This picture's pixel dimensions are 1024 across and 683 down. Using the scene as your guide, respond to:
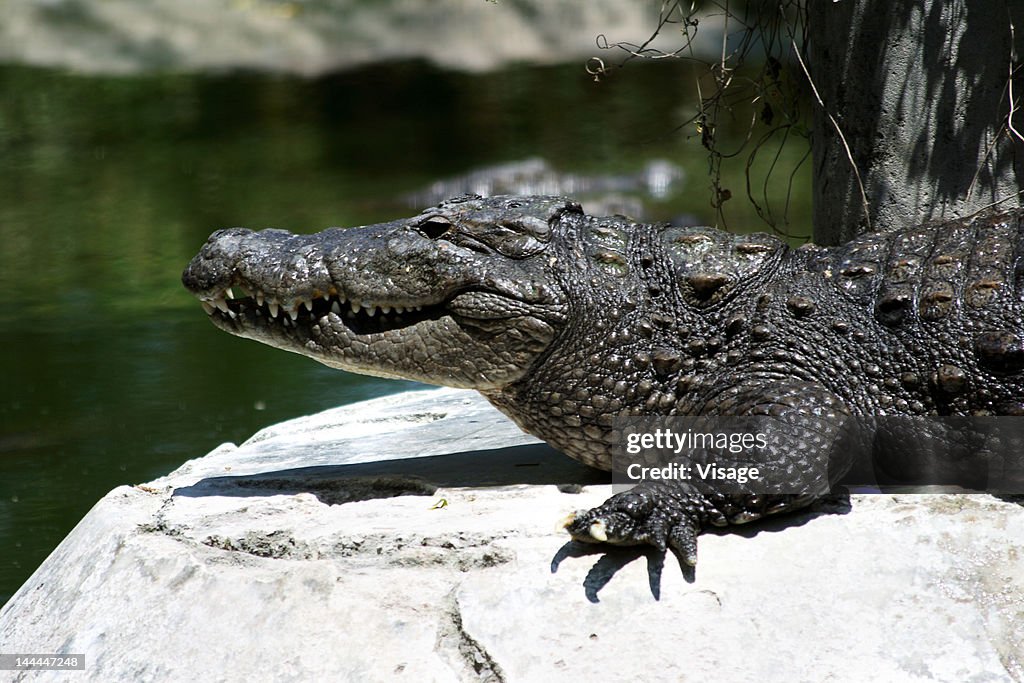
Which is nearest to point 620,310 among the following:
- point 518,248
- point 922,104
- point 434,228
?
point 518,248

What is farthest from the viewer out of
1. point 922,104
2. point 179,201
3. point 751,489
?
point 179,201

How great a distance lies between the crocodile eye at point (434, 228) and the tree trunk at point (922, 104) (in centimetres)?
155

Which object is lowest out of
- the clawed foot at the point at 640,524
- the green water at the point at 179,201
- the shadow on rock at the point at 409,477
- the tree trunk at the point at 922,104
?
the green water at the point at 179,201

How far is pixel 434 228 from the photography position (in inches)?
132

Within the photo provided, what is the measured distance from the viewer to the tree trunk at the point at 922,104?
155 inches

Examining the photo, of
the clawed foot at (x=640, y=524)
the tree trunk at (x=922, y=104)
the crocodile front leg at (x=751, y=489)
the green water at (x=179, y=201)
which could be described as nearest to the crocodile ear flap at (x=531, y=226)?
the crocodile front leg at (x=751, y=489)

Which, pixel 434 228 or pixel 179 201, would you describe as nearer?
pixel 434 228

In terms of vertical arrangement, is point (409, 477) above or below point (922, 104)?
below

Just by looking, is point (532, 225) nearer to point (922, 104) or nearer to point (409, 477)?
point (409, 477)

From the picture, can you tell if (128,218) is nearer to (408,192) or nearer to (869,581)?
(408,192)

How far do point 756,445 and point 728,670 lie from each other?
0.64m

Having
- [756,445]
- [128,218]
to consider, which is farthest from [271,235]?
[128,218]

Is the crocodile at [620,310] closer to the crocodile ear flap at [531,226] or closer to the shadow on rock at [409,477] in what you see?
the crocodile ear flap at [531,226]

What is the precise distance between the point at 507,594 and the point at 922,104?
233 cm
